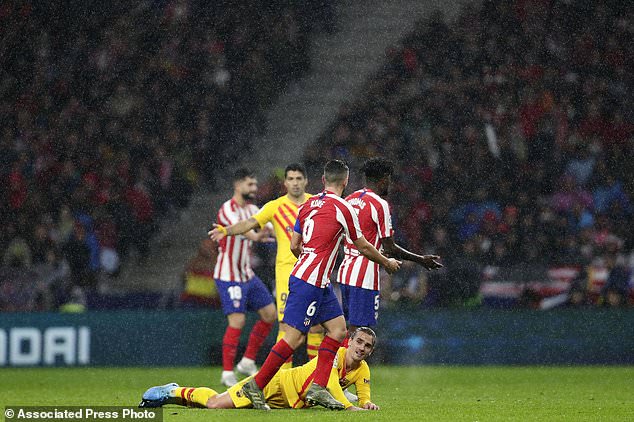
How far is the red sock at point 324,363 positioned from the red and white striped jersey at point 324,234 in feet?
1.60

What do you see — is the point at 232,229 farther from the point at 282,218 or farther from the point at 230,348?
the point at 230,348

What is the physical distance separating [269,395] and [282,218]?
2946 mm

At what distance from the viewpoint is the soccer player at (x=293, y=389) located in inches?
359

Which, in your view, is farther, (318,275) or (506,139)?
(506,139)

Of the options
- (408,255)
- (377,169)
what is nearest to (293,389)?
(408,255)

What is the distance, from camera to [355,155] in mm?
19984

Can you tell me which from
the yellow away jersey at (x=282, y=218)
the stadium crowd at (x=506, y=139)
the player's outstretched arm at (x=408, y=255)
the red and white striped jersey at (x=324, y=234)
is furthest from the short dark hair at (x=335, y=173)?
the stadium crowd at (x=506, y=139)

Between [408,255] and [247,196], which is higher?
[247,196]

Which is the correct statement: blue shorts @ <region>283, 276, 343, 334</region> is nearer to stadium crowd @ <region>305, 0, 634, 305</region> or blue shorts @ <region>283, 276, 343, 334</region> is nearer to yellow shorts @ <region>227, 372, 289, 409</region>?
yellow shorts @ <region>227, 372, 289, 409</region>

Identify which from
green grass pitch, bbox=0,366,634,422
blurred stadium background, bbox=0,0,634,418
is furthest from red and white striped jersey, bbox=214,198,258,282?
blurred stadium background, bbox=0,0,634,418

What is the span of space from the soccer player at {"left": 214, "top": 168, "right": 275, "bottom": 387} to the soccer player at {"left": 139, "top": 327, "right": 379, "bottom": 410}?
3.78m

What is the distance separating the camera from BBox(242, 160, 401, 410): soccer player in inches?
358

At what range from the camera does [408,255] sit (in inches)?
389

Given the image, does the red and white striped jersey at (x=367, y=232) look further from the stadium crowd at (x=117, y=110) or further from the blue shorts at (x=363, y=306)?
the stadium crowd at (x=117, y=110)
